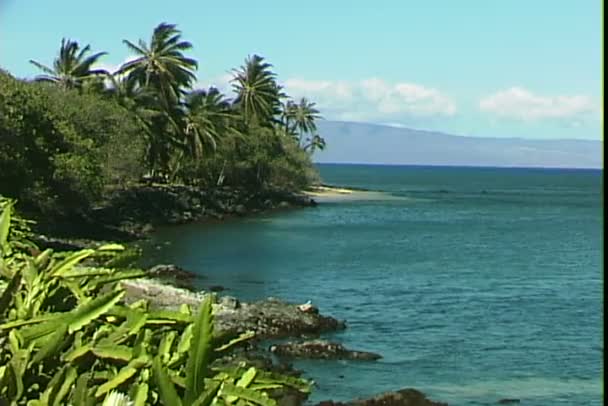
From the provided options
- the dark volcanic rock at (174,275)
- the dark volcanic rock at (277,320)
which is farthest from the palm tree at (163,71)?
the dark volcanic rock at (277,320)

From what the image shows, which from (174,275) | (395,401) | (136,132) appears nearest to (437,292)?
(174,275)

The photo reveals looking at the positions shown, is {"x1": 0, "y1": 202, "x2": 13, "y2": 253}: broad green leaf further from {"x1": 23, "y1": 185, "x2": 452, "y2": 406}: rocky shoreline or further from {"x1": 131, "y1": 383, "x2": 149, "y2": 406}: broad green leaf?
{"x1": 131, "y1": 383, "x2": 149, "y2": 406}: broad green leaf

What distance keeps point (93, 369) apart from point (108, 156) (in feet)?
151

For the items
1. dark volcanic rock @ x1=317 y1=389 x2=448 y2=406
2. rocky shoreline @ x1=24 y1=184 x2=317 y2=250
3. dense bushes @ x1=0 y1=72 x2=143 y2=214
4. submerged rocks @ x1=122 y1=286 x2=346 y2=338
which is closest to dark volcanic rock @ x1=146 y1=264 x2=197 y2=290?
rocky shoreline @ x1=24 y1=184 x2=317 y2=250

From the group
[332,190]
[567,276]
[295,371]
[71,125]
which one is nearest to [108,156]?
[71,125]

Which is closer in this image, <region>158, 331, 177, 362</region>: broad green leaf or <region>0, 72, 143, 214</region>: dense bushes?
<region>158, 331, 177, 362</region>: broad green leaf

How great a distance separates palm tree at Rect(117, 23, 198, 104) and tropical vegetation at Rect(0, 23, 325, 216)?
0.06 meters

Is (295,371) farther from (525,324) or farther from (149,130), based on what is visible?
(149,130)

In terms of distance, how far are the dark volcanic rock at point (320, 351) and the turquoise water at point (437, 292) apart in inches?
15.8

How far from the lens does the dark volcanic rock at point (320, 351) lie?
20.4 meters

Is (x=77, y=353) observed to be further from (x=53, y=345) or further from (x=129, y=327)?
(x=129, y=327)

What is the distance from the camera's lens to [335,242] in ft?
166

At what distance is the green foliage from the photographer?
294cm

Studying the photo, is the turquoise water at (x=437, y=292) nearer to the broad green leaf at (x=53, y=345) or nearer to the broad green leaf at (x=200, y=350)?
the broad green leaf at (x=200, y=350)
